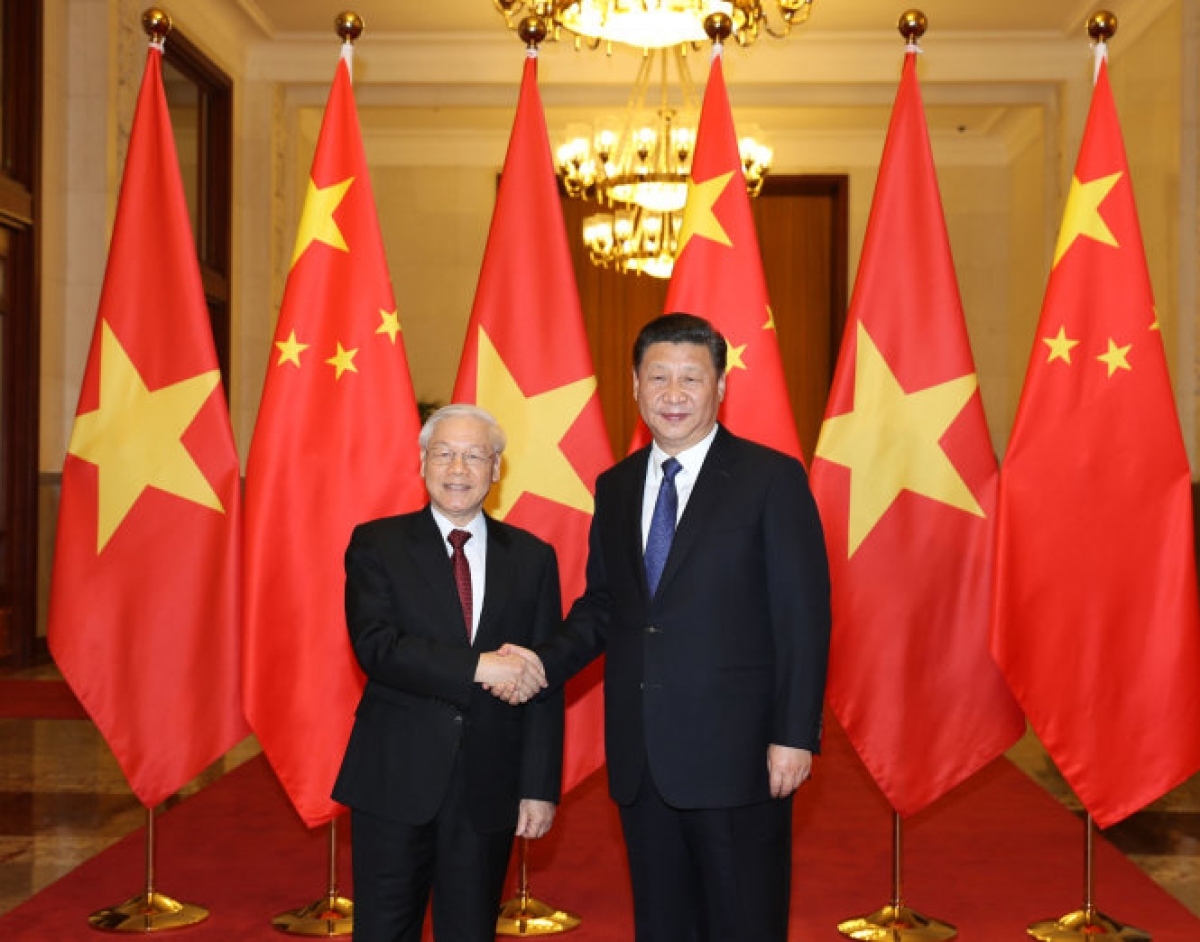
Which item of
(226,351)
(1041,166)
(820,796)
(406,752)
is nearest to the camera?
(406,752)

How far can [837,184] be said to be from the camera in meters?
15.0

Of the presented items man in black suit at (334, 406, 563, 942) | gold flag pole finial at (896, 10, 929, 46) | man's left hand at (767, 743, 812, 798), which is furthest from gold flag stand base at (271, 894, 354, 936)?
gold flag pole finial at (896, 10, 929, 46)

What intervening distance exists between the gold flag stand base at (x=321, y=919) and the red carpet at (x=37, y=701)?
136 inches

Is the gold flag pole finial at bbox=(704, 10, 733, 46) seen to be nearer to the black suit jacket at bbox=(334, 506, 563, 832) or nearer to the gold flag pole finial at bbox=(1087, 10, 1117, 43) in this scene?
the gold flag pole finial at bbox=(1087, 10, 1117, 43)

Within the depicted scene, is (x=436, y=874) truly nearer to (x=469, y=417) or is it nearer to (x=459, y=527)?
(x=459, y=527)

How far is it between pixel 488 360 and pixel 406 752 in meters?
1.50

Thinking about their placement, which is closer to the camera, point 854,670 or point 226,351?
point 854,670

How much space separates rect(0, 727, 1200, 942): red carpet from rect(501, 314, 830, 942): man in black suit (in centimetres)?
109

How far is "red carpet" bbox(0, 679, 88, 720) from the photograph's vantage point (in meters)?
7.34

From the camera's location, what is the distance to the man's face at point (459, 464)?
291 centimetres

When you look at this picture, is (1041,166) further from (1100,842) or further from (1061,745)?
(1061,745)

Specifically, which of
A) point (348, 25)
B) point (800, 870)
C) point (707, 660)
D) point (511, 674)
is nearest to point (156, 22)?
point (348, 25)

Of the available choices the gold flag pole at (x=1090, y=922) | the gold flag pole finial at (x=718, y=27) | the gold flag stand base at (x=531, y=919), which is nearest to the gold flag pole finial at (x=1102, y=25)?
the gold flag pole at (x=1090, y=922)

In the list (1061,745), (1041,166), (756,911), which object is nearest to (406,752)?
(756,911)
